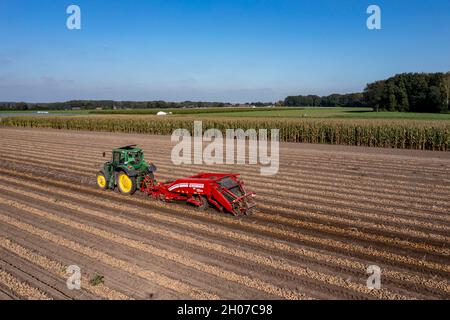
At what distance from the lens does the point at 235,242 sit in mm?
8062

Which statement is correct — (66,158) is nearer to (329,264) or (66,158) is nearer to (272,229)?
(272,229)

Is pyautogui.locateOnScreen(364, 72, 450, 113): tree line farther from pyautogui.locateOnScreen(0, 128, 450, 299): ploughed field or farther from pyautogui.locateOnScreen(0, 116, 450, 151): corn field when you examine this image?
pyautogui.locateOnScreen(0, 128, 450, 299): ploughed field

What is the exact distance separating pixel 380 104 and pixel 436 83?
1295 centimetres

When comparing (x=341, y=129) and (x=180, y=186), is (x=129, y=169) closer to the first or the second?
(x=180, y=186)

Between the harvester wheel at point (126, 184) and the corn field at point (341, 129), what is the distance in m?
22.2

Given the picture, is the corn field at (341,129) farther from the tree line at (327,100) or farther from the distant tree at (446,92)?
the tree line at (327,100)

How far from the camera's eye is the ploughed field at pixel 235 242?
6.14 metres

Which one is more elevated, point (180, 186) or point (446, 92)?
point (446, 92)

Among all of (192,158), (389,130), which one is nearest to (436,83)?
(389,130)

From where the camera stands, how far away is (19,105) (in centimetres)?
14788

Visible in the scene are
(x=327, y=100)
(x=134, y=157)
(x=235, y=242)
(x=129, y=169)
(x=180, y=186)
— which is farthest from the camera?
(x=327, y=100)

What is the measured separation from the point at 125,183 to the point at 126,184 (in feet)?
0.19

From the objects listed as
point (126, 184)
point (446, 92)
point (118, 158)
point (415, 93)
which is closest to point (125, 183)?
point (126, 184)

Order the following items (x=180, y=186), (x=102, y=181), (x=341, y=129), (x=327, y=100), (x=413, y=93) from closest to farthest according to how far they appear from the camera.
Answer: (x=180, y=186)
(x=102, y=181)
(x=341, y=129)
(x=413, y=93)
(x=327, y=100)
